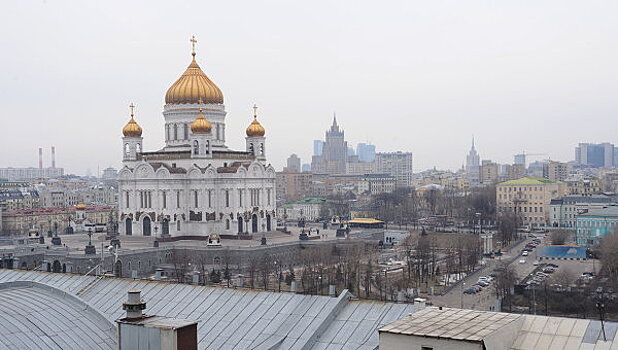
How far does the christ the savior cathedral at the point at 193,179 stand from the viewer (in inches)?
2317

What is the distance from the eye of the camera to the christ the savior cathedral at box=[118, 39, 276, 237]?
58.8m

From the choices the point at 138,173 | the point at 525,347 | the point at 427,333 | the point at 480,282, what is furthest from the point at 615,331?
the point at 138,173

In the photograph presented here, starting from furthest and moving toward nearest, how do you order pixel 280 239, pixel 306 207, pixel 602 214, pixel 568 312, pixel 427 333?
1. pixel 306 207
2. pixel 602 214
3. pixel 280 239
4. pixel 568 312
5. pixel 427 333

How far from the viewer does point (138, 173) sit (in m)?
59.9

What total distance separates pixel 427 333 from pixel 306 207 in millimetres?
102128

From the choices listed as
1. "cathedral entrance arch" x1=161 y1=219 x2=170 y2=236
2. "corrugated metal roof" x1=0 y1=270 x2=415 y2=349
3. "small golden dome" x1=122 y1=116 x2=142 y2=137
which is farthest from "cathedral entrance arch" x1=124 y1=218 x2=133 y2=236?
"corrugated metal roof" x1=0 y1=270 x2=415 y2=349

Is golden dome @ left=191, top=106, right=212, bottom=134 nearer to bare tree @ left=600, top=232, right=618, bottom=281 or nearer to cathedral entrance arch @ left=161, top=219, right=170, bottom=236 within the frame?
cathedral entrance arch @ left=161, top=219, right=170, bottom=236

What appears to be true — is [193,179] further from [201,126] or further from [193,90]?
[193,90]

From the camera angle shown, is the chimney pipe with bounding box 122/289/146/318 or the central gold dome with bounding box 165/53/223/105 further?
the central gold dome with bounding box 165/53/223/105

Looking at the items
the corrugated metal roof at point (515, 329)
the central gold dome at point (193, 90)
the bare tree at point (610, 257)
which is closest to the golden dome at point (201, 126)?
the central gold dome at point (193, 90)

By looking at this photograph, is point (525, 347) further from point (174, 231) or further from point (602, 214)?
point (602, 214)

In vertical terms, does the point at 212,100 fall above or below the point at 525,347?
above

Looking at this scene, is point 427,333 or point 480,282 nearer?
point 427,333

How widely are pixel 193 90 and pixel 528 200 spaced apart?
167 feet
